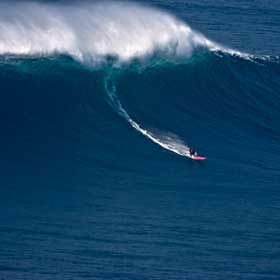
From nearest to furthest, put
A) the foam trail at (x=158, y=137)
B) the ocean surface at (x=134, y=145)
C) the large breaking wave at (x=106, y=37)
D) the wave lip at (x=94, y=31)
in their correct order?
1. the ocean surface at (x=134, y=145)
2. the foam trail at (x=158, y=137)
3. the large breaking wave at (x=106, y=37)
4. the wave lip at (x=94, y=31)

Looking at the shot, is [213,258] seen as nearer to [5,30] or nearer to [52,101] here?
[52,101]

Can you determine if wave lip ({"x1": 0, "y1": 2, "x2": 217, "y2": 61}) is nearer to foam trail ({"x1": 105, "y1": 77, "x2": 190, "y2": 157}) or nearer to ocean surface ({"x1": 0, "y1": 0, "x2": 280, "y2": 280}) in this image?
ocean surface ({"x1": 0, "y1": 0, "x2": 280, "y2": 280})

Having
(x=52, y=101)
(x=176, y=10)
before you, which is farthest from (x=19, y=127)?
(x=176, y=10)

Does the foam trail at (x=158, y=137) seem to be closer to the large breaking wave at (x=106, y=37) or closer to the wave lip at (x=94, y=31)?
the large breaking wave at (x=106, y=37)

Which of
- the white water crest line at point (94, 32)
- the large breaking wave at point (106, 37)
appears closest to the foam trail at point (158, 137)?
the large breaking wave at point (106, 37)

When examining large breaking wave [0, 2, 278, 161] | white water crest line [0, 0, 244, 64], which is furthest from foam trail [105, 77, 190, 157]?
white water crest line [0, 0, 244, 64]

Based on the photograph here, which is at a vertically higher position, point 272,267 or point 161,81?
point 161,81

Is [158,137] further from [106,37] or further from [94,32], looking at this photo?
[94,32]
